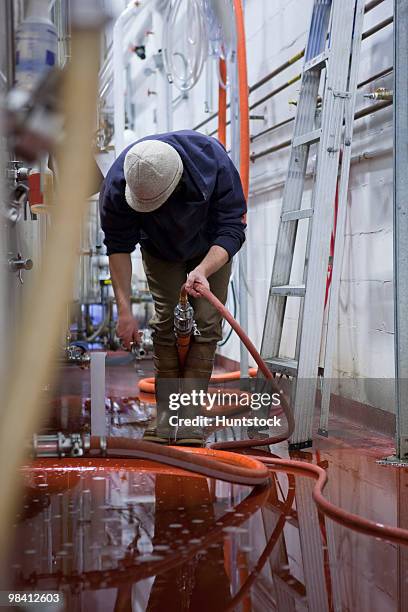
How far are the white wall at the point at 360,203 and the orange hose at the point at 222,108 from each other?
0.19 m

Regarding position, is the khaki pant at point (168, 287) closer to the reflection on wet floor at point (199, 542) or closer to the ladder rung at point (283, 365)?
the ladder rung at point (283, 365)

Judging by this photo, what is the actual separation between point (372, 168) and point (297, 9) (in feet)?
3.08

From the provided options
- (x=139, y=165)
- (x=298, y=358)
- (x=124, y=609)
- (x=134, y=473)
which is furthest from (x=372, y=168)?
(x=124, y=609)

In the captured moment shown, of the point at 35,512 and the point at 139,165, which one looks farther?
the point at 139,165

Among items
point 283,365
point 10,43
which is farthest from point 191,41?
point 10,43

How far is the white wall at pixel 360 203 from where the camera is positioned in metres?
2.29

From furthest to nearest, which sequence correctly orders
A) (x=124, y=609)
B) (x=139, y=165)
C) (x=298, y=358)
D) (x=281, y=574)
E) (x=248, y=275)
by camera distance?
1. (x=248, y=275)
2. (x=298, y=358)
3. (x=139, y=165)
4. (x=281, y=574)
5. (x=124, y=609)

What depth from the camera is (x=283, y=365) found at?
2199 millimetres

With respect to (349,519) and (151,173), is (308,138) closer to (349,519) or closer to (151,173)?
(151,173)

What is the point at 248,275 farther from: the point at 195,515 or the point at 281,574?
the point at 281,574

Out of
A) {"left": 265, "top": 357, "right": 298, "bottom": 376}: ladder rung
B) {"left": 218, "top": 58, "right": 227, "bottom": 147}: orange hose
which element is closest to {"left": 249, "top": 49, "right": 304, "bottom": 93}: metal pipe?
{"left": 218, "top": 58, "right": 227, "bottom": 147}: orange hose

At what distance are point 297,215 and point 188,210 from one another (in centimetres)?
38

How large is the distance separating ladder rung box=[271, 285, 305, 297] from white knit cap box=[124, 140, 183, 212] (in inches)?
19.6

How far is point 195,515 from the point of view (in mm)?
1448
